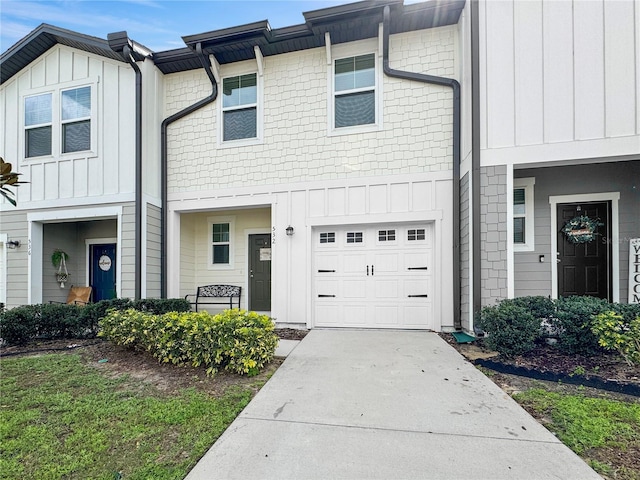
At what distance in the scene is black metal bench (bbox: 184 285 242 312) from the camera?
748cm

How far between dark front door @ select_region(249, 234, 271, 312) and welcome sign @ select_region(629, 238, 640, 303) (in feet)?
22.6

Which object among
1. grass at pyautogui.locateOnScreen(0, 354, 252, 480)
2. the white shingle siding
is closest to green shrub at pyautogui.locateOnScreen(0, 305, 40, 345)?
grass at pyautogui.locateOnScreen(0, 354, 252, 480)

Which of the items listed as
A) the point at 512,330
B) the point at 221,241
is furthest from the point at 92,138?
the point at 512,330

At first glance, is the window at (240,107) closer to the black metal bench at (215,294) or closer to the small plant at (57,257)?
the black metal bench at (215,294)

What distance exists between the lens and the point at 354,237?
6.16 metres

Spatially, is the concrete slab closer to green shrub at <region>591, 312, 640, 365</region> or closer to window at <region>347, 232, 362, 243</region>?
window at <region>347, 232, 362, 243</region>

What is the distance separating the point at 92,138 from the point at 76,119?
600 millimetres

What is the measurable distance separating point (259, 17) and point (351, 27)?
5.70 ft

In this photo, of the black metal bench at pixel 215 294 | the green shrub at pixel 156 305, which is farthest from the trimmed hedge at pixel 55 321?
the black metal bench at pixel 215 294

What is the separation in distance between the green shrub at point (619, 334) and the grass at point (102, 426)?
4.06 m

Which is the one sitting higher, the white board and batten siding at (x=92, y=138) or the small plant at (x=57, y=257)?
the white board and batten siding at (x=92, y=138)

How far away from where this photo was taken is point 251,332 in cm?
362

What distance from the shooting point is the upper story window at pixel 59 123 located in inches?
267

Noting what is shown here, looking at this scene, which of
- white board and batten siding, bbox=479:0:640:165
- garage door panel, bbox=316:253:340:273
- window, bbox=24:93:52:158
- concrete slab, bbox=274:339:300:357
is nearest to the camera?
concrete slab, bbox=274:339:300:357
